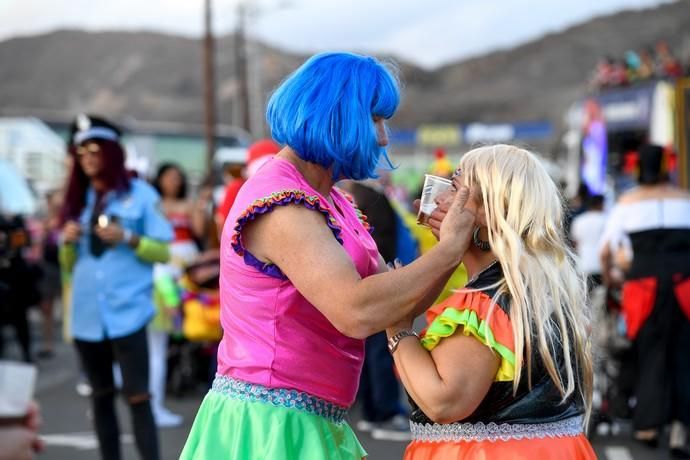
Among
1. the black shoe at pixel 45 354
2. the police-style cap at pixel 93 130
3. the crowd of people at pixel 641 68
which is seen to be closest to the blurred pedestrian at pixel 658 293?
the police-style cap at pixel 93 130

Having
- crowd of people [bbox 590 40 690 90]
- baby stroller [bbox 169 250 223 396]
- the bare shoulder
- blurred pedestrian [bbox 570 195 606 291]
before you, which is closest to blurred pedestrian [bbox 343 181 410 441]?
baby stroller [bbox 169 250 223 396]

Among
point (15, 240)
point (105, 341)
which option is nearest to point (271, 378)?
point (105, 341)

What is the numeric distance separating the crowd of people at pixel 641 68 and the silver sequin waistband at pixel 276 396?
1572 centimetres

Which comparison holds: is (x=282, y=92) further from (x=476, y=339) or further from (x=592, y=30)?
(x=592, y=30)

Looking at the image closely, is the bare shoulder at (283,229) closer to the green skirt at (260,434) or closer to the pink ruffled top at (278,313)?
the pink ruffled top at (278,313)

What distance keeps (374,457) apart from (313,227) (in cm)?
473

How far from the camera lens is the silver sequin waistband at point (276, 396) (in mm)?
2699

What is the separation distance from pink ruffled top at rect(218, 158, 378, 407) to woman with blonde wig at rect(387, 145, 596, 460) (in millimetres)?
173

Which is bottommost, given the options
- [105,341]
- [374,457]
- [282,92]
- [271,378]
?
[374,457]

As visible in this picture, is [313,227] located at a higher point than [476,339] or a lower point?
higher

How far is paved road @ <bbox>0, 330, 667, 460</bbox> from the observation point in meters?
7.17

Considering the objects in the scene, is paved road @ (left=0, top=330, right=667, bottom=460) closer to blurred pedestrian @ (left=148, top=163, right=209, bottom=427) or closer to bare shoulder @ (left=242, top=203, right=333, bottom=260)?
blurred pedestrian @ (left=148, top=163, right=209, bottom=427)

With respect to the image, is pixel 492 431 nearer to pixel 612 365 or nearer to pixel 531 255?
pixel 531 255

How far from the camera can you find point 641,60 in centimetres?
2062
